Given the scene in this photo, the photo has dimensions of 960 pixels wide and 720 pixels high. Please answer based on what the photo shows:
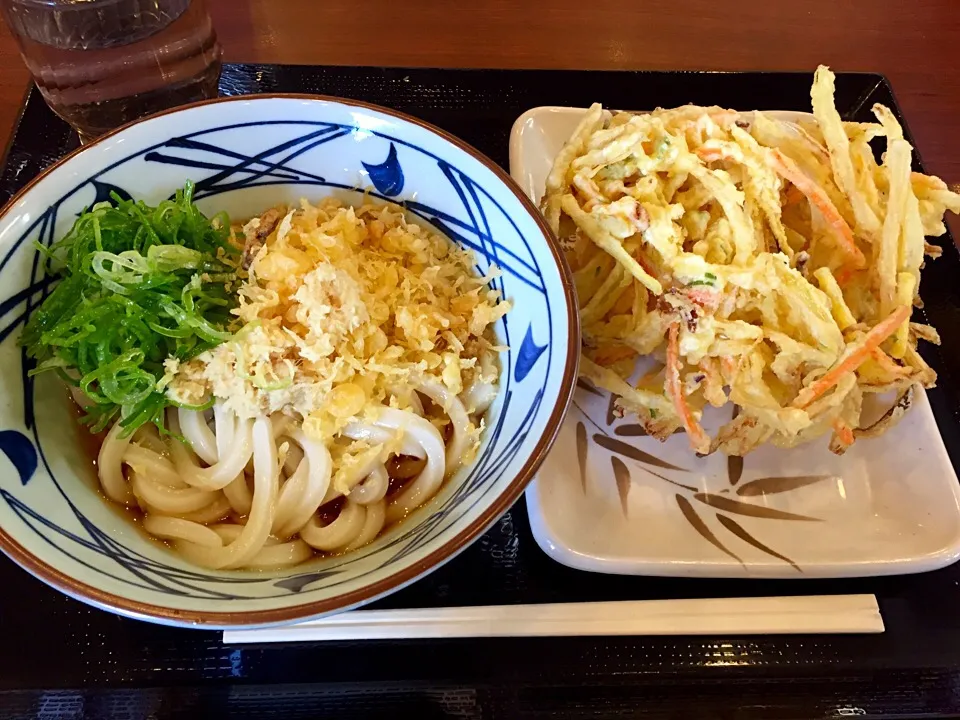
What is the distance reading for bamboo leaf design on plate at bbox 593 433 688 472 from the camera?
→ 1.24 m

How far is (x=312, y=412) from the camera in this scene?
1009mm

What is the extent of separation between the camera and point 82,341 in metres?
0.96

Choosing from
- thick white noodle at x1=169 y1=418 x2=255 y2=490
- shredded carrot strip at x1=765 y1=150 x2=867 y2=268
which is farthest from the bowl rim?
shredded carrot strip at x1=765 y1=150 x2=867 y2=268

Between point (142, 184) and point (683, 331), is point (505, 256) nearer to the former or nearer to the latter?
point (683, 331)

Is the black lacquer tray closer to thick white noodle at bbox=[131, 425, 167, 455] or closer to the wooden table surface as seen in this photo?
thick white noodle at bbox=[131, 425, 167, 455]

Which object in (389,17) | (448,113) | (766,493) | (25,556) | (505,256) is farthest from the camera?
(389,17)

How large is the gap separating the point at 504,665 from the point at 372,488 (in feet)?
1.02

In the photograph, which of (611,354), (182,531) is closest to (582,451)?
(611,354)

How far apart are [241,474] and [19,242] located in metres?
0.44

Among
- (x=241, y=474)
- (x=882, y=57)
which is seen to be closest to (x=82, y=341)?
(x=241, y=474)

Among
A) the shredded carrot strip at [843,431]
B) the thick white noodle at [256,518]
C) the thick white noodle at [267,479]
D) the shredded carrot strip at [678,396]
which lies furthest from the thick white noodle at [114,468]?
the shredded carrot strip at [843,431]

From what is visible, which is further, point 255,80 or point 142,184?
point 255,80

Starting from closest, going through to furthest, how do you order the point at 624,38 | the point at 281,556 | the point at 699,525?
1. the point at 281,556
2. the point at 699,525
3. the point at 624,38

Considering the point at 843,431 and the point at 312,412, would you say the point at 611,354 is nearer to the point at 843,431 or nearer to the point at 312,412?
the point at 843,431
